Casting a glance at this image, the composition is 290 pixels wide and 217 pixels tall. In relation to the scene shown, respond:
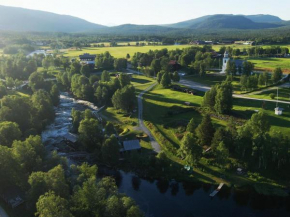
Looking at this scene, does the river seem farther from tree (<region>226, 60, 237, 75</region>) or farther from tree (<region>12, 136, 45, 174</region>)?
Result: tree (<region>226, 60, 237, 75</region>)

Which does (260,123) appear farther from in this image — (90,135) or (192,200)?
(90,135)

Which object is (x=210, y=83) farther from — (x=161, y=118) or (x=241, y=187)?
(x=241, y=187)

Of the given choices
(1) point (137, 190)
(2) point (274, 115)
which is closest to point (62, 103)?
(1) point (137, 190)

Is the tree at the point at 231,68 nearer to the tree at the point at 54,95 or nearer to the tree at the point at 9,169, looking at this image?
the tree at the point at 54,95

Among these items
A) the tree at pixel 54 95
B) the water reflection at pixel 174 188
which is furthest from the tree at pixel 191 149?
the tree at pixel 54 95

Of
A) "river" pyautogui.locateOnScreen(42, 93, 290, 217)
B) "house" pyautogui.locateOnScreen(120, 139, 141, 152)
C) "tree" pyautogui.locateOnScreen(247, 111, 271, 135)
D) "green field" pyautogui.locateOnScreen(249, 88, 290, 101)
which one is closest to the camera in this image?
"river" pyautogui.locateOnScreen(42, 93, 290, 217)

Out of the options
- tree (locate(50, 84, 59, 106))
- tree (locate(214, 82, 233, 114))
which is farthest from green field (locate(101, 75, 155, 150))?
tree (locate(214, 82, 233, 114))

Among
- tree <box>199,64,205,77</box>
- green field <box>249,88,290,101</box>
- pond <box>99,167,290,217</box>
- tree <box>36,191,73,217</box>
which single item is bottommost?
pond <box>99,167,290,217</box>

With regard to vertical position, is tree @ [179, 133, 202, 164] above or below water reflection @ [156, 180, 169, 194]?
above
